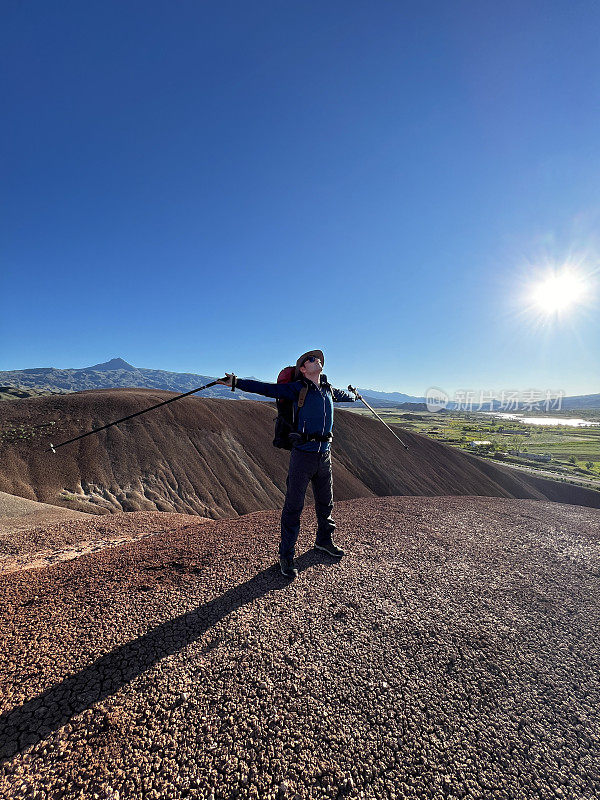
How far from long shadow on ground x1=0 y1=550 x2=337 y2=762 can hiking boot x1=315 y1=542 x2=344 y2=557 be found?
132cm

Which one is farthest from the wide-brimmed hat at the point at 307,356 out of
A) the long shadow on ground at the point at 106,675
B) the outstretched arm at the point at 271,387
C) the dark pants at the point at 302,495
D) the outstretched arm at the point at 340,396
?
the long shadow on ground at the point at 106,675

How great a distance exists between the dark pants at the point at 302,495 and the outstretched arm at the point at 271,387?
86 centimetres

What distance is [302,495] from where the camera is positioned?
4676mm

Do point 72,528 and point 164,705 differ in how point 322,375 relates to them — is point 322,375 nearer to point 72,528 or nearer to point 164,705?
point 164,705

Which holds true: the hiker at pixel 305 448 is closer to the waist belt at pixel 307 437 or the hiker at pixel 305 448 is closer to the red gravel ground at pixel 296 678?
the waist belt at pixel 307 437

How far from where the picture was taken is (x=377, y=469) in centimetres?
3272

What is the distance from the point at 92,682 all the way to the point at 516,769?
3216 mm

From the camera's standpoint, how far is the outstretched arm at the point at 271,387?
4797 millimetres

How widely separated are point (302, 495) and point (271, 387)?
5.45 ft

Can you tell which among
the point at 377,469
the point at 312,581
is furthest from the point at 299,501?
the point at 377,469

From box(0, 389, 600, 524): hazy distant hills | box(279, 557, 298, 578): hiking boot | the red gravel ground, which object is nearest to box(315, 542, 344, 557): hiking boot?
the red gravel ground

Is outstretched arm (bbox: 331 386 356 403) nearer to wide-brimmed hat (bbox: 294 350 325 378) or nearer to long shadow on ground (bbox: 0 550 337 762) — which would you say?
wide-brimmed hat (bbox: 294 350 325 378)

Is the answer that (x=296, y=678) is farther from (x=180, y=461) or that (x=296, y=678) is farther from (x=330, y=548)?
(x=180, y=461)

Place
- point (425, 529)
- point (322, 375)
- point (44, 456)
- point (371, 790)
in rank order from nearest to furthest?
point (371, 790) → point (322, 375) → point (425, 529) → point (44, 456)
